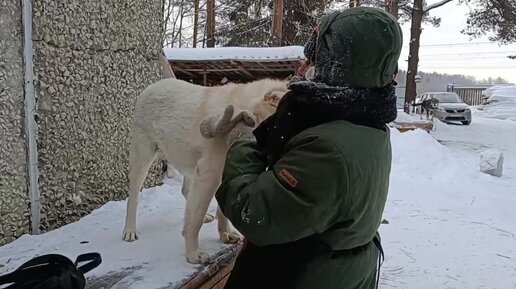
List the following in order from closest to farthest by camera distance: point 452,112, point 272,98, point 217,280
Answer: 1. point 272,98
2. point 217,280
3. point 452,112

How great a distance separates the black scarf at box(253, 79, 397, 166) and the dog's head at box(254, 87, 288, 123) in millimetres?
649

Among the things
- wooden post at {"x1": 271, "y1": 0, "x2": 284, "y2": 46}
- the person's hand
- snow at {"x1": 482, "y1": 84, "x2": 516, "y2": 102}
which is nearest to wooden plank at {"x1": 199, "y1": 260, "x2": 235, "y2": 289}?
the person's hand

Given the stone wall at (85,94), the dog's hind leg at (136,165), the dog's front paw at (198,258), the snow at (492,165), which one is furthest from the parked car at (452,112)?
the dog's front paw at (198,258)

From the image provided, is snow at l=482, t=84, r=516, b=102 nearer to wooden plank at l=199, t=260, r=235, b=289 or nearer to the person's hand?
wooden plank at l=199, t=260, r=235, b=289

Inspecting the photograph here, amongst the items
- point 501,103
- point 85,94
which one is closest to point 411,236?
point 85,94

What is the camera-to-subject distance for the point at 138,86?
14.9 feet

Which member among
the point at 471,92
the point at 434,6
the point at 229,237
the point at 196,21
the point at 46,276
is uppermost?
the point at 434,6

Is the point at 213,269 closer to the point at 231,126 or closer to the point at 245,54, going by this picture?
the point at 231,126

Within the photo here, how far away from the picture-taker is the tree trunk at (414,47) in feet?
57.0

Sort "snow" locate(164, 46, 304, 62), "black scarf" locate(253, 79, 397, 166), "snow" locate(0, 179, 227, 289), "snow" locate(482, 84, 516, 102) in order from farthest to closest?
"snow" locate(482, 84, 516, 102) → "snow" locate(164, 46, 304, 62) → "snow" locate(0, 179, 227, 289) → "black scarf" locate(253, 79, 397, 166)

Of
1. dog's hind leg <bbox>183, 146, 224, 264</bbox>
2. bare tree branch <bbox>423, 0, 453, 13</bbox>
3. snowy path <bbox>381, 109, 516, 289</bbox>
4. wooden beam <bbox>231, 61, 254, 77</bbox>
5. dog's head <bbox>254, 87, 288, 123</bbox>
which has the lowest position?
snowy path <bbox>381, 109, 516, 289</bbox>

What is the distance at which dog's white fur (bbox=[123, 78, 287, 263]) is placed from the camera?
241 cm

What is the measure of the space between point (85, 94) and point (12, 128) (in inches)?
31.3

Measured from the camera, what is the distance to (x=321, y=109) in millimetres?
1352
